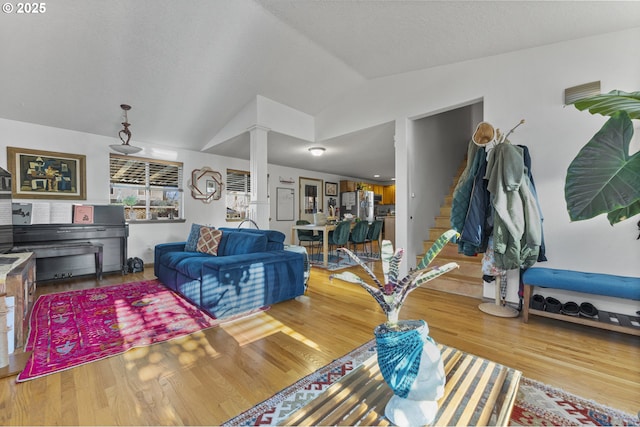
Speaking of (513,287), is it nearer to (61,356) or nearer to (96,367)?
(96,367)

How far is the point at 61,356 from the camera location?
1835mm

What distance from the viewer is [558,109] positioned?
8.32ft

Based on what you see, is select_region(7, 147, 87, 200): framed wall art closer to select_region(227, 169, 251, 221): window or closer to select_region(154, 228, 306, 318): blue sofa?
select_region(154, 228, 306, 318): blue sofa

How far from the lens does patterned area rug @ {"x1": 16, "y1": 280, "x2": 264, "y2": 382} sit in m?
1.85

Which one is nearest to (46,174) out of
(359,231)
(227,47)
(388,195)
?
(227,47)

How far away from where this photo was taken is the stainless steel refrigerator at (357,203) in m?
8.41

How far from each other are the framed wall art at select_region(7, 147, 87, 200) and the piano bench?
0.94 meters

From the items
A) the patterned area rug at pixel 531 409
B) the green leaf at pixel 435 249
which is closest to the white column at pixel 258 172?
the patterned area rug at pixel 531 409

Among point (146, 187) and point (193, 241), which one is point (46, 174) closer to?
point (146, 187)

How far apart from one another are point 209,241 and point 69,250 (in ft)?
6.22

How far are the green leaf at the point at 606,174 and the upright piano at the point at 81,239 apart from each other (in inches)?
208

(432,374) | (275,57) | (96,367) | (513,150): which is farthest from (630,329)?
(275,57)

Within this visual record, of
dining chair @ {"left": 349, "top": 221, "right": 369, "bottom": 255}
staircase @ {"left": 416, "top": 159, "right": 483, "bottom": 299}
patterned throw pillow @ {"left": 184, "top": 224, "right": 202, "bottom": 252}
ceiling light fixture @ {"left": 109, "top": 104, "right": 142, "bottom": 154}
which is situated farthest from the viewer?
dining chair @ {"left": 349, "top": 221, "right": 369, "bottom": 255}

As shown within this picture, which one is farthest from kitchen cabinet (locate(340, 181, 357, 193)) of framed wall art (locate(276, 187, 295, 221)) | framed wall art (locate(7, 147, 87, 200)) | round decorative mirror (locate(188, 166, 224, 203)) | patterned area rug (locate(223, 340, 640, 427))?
patterned area rug (locate(223, 340, 640, 427))
